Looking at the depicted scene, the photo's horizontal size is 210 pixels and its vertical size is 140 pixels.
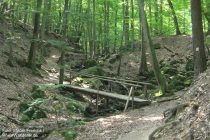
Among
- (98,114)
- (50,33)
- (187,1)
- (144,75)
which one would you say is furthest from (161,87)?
(50,33)

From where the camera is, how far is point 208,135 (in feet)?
17.8

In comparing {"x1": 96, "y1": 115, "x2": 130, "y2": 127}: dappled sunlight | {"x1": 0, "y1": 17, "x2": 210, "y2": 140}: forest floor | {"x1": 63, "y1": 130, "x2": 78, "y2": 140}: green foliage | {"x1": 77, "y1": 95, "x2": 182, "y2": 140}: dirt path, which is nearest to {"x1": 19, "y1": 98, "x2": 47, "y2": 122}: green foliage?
{"x1": 0, "y1": 17, "x2": 210, "y2": 140}: forest floor

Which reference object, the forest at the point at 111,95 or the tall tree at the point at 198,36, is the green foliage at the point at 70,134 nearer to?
the forest at the point at 111,95

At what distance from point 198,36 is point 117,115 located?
442 centimetres

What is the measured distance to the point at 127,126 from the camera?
398 inches

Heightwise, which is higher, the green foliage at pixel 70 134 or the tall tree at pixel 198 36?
the tall tree at pixel 198 36

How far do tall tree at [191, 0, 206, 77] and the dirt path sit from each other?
6.77 ft

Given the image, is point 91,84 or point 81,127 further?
point 91,84

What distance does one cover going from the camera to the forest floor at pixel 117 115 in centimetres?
938

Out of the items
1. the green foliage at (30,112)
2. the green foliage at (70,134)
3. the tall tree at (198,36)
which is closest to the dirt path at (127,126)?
the green foliage at (70,134)

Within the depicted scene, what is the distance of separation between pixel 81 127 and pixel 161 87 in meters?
6.51

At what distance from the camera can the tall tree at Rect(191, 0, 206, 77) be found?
11672 mm

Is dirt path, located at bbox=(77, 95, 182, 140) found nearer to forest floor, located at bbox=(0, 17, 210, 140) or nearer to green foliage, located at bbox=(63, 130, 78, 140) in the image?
forest floor, located at bbox=(0, 17, 210, 140)

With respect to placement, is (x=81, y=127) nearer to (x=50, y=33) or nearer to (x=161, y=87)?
(x=161, y=87)
